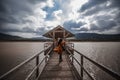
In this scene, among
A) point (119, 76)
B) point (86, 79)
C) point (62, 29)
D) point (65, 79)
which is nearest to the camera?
point (119, 76)

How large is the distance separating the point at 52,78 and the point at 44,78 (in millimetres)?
320

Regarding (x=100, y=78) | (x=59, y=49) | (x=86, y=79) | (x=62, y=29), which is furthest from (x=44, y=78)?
(x=62, y=29)

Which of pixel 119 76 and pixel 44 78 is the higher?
pixel 119 76

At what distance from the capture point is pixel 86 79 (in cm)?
1409

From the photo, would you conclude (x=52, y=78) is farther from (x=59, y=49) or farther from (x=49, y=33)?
(x=49, y=33)

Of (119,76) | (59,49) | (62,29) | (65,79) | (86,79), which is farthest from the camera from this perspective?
(62,29)

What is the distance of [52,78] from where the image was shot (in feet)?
16.2

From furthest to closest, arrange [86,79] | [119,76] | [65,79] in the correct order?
[86,79] → [65,79] → [119,76]

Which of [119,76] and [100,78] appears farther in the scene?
[100,78]

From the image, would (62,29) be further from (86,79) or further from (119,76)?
(119,76)

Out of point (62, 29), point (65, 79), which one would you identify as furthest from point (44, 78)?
point (62, 29)

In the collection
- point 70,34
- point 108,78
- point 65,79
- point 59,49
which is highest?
point 70,34

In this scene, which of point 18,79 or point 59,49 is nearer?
point 59,49

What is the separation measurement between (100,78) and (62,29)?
9.12 m
